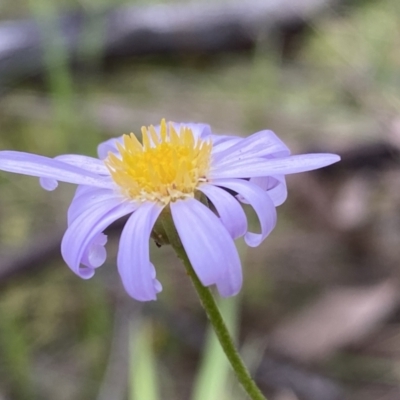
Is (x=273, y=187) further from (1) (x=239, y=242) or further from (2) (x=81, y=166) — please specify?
(1) (x=239, y=242)

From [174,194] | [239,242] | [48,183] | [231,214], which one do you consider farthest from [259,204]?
[239,242]

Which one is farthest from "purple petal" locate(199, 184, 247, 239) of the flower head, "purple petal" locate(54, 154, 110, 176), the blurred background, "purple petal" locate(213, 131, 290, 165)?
the blurred background

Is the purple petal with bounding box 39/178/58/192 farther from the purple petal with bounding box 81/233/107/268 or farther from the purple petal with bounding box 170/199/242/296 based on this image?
the purple petal with bounding box 170/199/242/296

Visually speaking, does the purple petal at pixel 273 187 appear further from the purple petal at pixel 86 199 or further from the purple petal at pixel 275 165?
the purple petal at pixel 86 199

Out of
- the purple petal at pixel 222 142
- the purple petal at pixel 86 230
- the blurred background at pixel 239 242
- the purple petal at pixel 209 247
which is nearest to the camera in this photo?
the purple petal at pixel 209 247

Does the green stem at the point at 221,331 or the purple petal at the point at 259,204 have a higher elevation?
the purple petal at the point at 259,204

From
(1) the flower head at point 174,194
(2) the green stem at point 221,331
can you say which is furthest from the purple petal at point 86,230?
(2) the green stem at point 221,331
